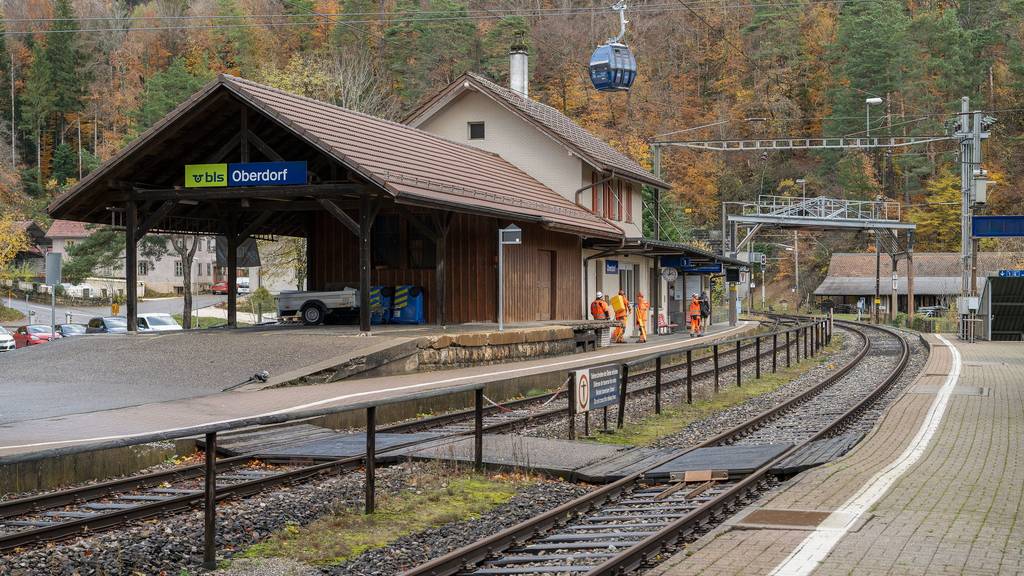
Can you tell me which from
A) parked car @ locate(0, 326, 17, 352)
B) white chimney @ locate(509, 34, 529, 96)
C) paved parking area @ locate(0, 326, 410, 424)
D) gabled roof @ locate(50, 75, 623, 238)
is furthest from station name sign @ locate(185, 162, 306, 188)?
parked car @ locate(0, 326, 17, 352)

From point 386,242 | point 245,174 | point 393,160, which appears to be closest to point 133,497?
point 245,174

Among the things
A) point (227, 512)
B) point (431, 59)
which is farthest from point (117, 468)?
point (431, 59)

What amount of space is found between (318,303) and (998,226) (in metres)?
20.4

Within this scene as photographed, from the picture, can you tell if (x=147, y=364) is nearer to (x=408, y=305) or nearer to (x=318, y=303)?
(x=318, y=303)

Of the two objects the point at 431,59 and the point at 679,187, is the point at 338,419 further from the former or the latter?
the point at 679,187

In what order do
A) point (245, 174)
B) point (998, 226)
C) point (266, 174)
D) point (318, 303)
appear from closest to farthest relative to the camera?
point (266, 174) < point (245, 174) < point (318, 303) < point (998, 226)

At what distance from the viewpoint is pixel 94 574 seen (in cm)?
727

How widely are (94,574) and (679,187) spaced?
78.6 m

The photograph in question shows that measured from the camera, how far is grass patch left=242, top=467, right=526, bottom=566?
8016 mm

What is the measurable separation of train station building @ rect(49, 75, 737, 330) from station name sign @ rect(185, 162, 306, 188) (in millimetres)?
30

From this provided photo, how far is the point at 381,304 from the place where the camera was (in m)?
25.9

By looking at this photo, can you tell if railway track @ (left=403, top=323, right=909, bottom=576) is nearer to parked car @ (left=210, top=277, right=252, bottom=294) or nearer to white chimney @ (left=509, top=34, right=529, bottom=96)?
white chimney @ (left=509, top=34, right=529, bottom=96)

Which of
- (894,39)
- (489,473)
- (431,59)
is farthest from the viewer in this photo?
(894,39)

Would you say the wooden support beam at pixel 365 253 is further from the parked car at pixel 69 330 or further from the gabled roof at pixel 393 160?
the parked car at pixel 69 330
